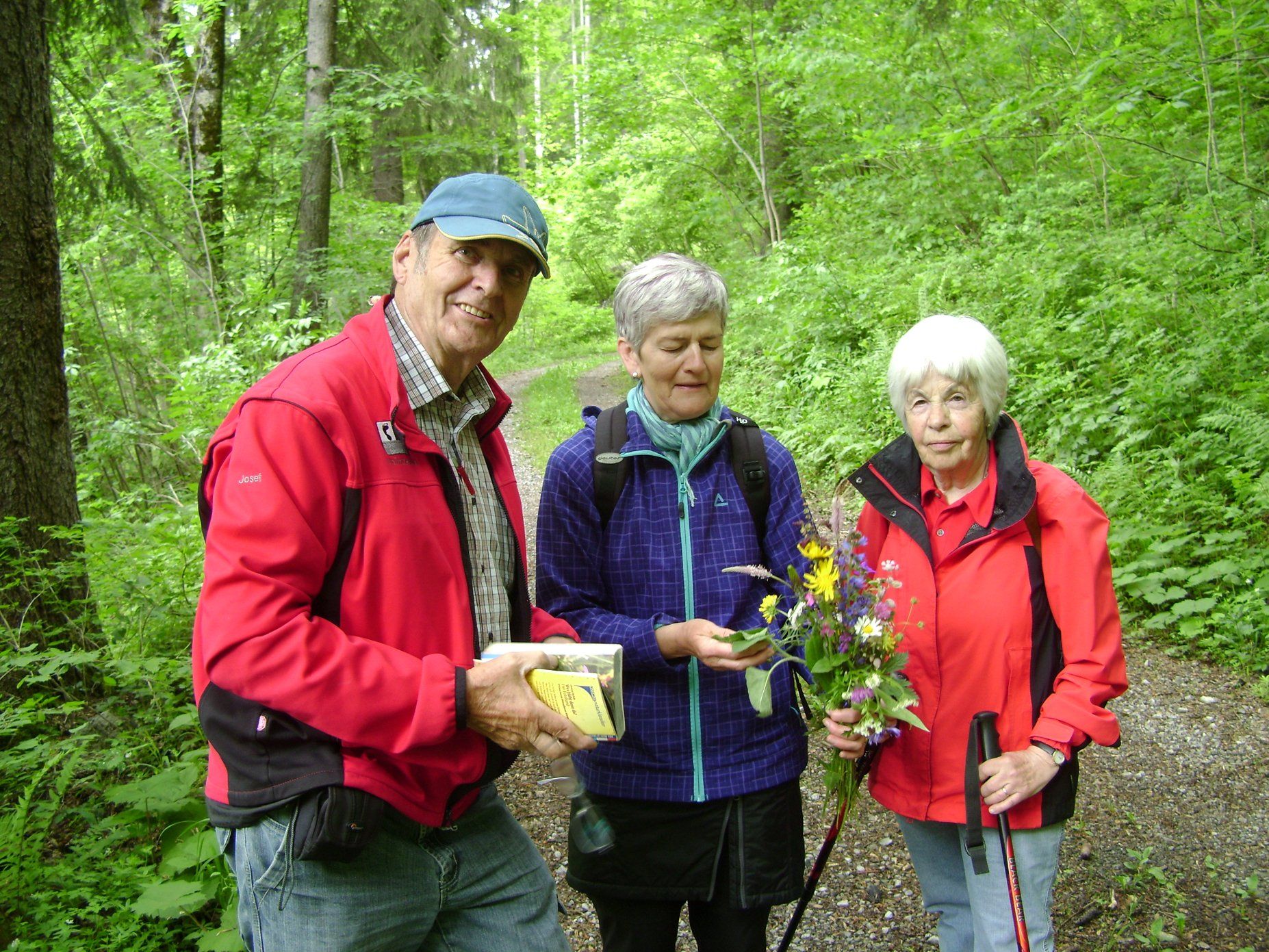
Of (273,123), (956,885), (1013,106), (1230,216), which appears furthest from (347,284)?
(956,885)

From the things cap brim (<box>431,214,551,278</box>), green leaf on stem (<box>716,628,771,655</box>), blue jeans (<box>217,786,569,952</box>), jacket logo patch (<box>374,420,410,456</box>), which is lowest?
blue jeans (<box>217,786,569,952</box>)

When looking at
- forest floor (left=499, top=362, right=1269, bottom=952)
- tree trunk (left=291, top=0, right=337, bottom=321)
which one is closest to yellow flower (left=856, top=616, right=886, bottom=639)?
forest floor (left=499, top=362, right=1269, bottom=952)

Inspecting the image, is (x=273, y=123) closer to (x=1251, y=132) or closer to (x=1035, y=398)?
(x=1035, y=398)

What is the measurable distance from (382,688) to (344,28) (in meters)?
15.0

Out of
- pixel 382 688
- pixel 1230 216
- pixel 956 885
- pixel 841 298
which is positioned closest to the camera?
pixel 382 688

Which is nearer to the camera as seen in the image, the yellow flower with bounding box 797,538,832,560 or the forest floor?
the yellow flower with bounding box 797,538,832,560

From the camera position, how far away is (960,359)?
221 centimetres

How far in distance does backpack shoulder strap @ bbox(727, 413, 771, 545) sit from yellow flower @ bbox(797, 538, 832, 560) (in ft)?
1.06

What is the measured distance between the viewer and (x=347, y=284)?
11055 millimetres

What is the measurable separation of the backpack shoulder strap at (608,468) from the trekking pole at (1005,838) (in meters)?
1.01

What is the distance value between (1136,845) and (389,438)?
3.50m

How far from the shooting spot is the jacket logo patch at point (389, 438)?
1.70 meters

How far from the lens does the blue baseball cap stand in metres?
1.85

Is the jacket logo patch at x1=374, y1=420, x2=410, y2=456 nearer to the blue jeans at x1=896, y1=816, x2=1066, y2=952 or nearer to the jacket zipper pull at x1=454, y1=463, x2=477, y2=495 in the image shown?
the jacket zipper pull at x1=454, y1=463, x2=477, y2=495
